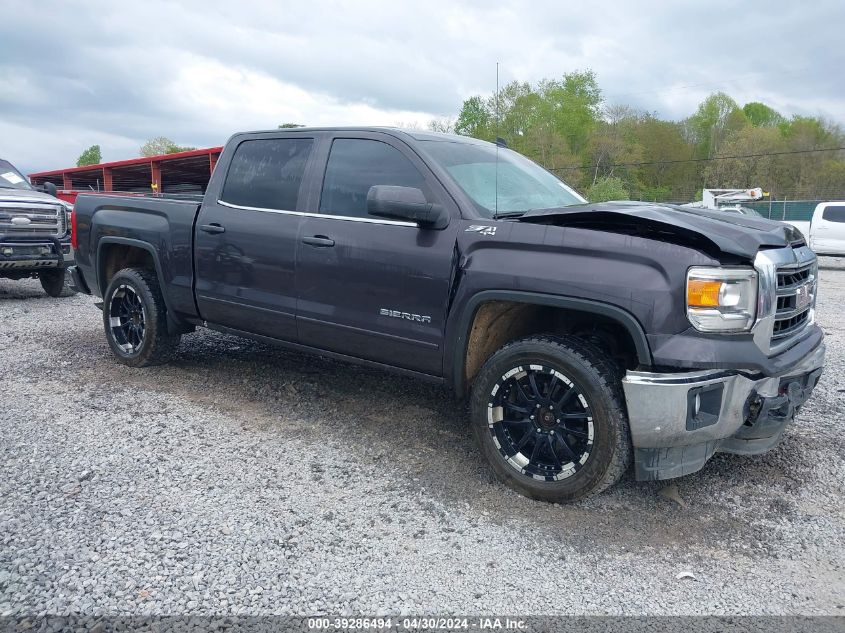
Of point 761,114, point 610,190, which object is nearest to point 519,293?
point 610,190

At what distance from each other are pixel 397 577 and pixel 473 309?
1402 millimetres

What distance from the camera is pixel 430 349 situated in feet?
12.2

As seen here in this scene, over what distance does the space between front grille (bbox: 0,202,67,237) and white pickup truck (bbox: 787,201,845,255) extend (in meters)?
18.0

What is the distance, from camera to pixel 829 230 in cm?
1803

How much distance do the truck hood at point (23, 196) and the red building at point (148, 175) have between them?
5.90 metres

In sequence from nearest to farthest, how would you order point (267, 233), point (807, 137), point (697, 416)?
point (697, 416)
point (267, 233)
point (807, 137)

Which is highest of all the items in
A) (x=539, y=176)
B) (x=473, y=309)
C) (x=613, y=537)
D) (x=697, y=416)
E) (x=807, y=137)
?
(x=807, y=137)

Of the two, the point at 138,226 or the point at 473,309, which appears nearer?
the point at 473,309

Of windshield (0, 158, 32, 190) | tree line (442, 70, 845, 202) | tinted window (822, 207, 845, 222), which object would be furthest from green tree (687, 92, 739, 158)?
windshield (0, 158, 32, 190)

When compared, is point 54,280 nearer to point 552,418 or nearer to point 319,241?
point 319,241

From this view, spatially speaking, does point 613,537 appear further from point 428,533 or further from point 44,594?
point 44,594

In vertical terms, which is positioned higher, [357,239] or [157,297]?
[357,239]

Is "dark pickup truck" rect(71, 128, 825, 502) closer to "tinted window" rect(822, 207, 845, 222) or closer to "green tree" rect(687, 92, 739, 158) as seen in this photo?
"tinted window" rect(822, 207, 845, 222)

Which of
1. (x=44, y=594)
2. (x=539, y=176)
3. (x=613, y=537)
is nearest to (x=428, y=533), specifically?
(x=613, y=537)
